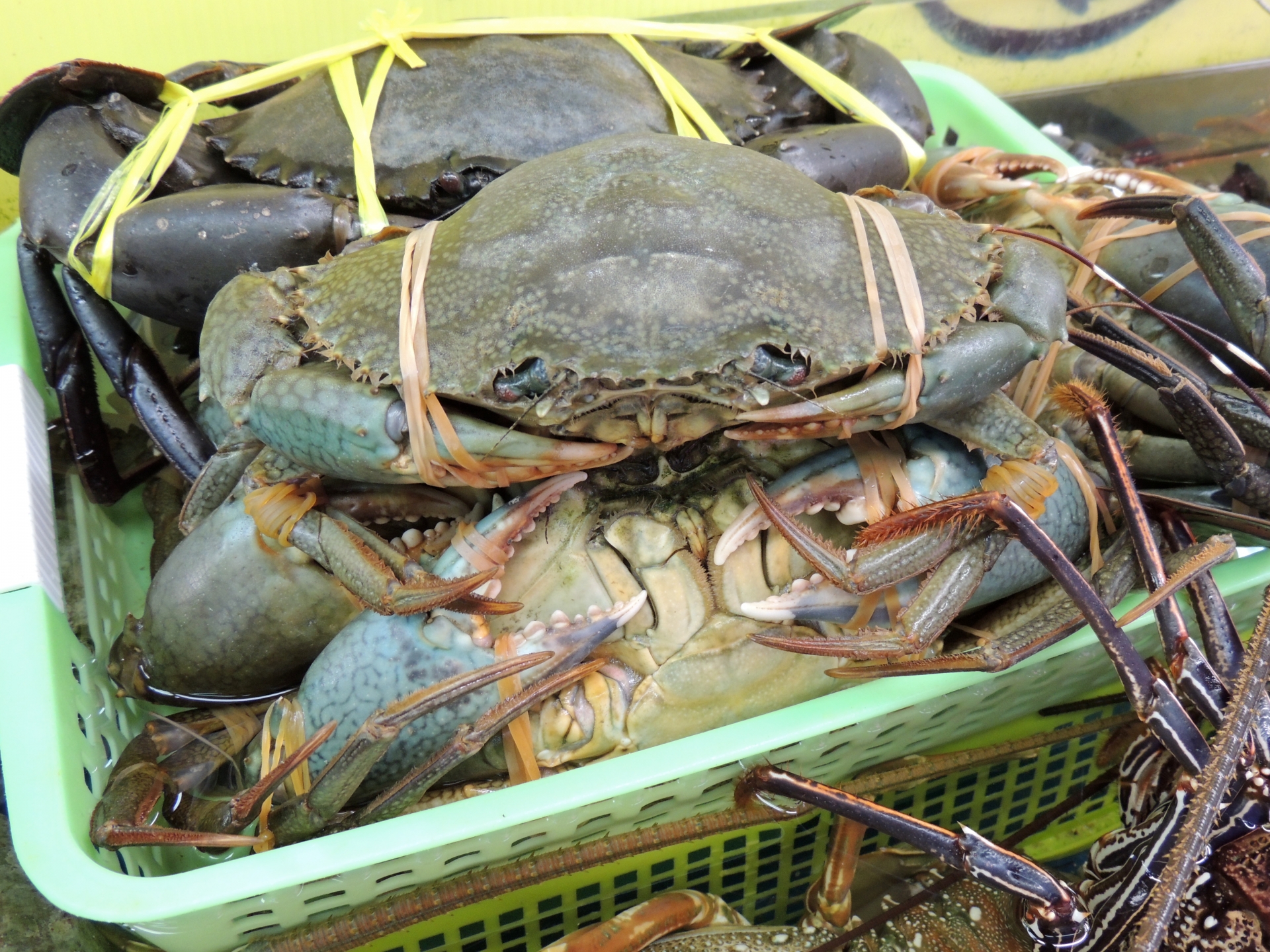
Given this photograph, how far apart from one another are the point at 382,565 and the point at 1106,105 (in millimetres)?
2562

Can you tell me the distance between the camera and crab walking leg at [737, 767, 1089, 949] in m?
1.36

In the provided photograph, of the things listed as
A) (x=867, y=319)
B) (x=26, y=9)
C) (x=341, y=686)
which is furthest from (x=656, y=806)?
(x=26, y=9)

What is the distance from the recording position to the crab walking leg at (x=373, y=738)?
1339 millimetres

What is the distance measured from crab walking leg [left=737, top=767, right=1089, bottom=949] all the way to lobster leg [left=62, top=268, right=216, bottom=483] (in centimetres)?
108

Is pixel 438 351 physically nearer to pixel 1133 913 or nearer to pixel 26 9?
pixel 1133 913

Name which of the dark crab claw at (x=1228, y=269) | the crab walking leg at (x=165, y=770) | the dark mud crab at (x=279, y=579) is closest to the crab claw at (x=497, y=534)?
the dark mud crab at (x=279, y=579)

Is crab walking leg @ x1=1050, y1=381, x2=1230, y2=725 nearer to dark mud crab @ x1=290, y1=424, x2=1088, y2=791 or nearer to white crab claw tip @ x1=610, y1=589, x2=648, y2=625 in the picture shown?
dark mud crab @ x1=290, y1=424, x2=1088, y2=791

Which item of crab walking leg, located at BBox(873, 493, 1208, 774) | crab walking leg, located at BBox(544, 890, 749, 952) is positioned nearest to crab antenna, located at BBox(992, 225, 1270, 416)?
crab walking leg, located at BBox(873, 493, 1208, 774)

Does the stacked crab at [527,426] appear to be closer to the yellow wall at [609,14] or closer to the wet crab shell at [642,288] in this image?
the wet crab shell at [642,288]

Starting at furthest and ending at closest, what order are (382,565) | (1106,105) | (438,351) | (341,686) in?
1. (1106,105)
2. (341,686)
3. (382,565)
4. (438,351)

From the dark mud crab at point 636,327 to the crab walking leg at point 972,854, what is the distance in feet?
1.59

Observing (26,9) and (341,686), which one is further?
(26,9)

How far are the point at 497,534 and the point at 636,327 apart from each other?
0.41 m

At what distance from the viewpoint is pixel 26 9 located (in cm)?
204
